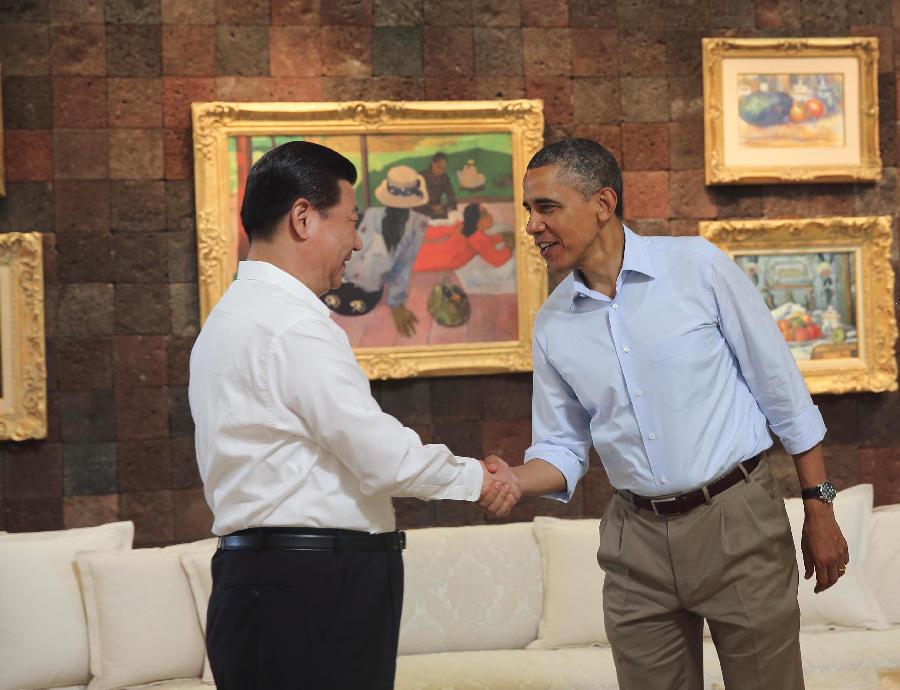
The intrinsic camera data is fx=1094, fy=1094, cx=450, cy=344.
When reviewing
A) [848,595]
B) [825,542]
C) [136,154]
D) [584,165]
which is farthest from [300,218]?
[848,595]

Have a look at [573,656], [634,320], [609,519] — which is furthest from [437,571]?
[634,320]

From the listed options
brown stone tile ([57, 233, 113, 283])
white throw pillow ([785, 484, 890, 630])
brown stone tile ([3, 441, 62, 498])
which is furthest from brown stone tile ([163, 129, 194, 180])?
white throw pillow ([785, 484, 890, 630])

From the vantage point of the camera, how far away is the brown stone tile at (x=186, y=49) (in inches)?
164

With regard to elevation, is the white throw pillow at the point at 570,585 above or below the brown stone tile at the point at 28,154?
below

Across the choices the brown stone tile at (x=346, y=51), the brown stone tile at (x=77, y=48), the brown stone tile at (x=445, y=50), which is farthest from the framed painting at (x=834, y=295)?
the brown stone tile at (x=77, y=48)

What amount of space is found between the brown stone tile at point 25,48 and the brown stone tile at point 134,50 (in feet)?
0.78

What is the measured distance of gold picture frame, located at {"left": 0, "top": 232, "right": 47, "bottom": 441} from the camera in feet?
13.3

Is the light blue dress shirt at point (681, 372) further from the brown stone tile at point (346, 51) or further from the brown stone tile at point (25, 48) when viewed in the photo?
the brown stone tile at point (25, 48)

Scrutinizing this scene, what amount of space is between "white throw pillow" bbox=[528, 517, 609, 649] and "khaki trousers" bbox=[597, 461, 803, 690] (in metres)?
1.31

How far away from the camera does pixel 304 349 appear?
2.04 m

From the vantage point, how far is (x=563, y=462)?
106 inches

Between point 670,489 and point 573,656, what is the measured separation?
1.48 metres

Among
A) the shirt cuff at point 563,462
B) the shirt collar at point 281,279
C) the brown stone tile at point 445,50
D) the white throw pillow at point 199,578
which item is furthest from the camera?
the brown stone tile at point 445,50

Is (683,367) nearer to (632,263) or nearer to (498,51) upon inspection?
(632,263)
